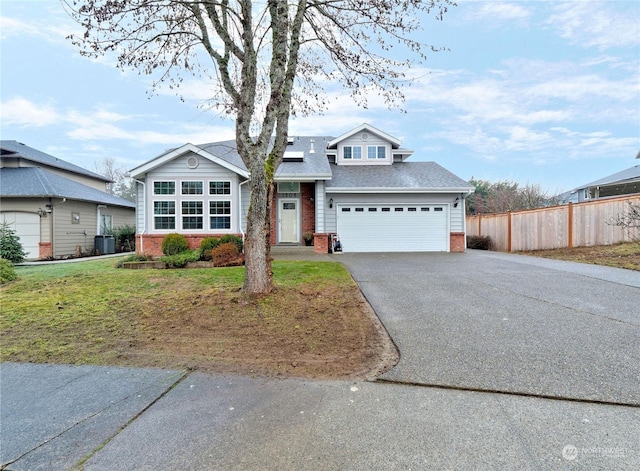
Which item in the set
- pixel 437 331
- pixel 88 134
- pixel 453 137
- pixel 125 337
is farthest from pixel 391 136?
pixel 88 134

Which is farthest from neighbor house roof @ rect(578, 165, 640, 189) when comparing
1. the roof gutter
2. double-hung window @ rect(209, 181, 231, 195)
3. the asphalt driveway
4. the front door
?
double-hung window @ rect(209, 181, 231, 195)

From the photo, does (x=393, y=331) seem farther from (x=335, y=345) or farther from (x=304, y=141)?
(x=304, y=141)

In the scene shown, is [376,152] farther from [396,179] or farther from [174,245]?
[174,245]

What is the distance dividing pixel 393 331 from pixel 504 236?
1602 centimetres

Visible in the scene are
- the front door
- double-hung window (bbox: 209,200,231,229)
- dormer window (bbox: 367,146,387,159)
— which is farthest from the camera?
dormer window (bbox: 367,146,387,159)

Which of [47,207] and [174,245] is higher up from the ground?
[47,207]

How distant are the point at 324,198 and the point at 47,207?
41.6ft

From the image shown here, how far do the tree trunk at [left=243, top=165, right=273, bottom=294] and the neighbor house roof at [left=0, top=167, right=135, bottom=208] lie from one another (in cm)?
1403

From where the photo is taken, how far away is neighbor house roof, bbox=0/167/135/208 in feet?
48.3

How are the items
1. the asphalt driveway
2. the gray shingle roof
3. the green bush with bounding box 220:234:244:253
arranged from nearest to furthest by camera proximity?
the asphalt driveway, the green bush with bounding box 220:234:244:253, the gray shingle roof

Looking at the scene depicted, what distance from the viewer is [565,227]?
14.1 metres

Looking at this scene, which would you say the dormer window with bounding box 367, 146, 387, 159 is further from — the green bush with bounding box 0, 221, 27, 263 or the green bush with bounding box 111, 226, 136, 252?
the green bush with bounding box 0, 221, 27, 263

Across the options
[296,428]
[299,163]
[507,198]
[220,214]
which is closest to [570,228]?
[299,163]

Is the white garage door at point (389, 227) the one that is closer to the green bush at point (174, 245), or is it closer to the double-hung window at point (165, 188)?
the green bush at point (174, 245)
